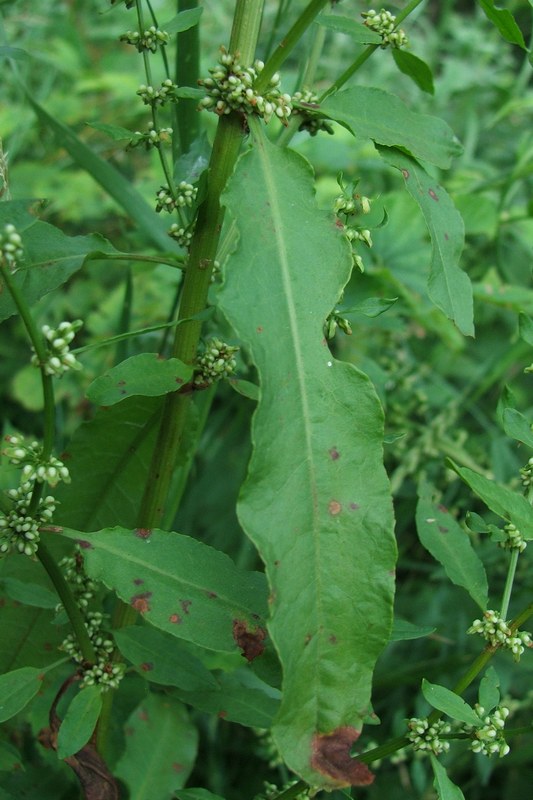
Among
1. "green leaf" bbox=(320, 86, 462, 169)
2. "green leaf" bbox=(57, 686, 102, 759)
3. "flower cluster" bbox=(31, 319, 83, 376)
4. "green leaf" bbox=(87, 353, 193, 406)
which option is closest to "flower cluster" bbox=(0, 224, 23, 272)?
"flower cluster" bbox=(31, 319, 83, 376)

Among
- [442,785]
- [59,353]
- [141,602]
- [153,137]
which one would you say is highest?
[153,137]

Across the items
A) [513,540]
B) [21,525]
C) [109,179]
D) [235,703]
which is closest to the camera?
[21,525]

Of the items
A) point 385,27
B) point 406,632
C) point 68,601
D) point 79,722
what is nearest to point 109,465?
point 68,601

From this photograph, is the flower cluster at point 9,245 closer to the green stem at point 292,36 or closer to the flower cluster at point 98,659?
the green stem at point 292,36

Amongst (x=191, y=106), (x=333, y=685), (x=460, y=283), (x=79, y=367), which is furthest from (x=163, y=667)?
(x=191, y=106)

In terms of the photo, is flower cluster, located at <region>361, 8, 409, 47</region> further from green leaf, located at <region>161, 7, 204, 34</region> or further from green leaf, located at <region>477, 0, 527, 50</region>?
green leaf, located at <region>161, 7, 204, 34</region>

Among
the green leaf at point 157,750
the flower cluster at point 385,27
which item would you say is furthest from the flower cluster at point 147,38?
the green leaf at point 157,750

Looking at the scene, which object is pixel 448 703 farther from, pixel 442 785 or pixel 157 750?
pixel 157 750
